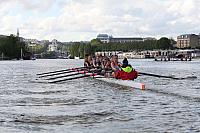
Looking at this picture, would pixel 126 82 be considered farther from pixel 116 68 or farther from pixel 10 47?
pixel 10 47

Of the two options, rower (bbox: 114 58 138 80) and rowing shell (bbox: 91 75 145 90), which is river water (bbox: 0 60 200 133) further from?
rower (bbox: 114 58 138 80)

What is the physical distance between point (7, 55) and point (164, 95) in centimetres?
14713

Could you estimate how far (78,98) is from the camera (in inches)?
790

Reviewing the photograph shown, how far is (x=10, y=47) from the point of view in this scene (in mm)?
159875

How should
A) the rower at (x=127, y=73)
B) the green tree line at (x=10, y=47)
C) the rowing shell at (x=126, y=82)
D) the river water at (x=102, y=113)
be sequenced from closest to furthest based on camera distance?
the river water at (x=102, y=113)
the rowing shell at (x=126, y=82)
the rower at (x=127, y=73)
the green tree line at (x=10, y=47)

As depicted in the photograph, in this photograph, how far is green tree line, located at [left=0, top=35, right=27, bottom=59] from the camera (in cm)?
15925

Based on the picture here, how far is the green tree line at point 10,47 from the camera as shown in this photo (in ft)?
522

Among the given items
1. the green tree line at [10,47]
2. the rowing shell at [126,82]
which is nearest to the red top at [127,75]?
the rowing shell at [126,82]

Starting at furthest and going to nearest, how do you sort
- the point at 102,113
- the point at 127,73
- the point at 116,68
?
the point at 116,68, the point at 127,73, the point at 102,113

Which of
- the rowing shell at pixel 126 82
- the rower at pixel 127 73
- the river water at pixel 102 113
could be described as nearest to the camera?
the river water at pixel 102 113

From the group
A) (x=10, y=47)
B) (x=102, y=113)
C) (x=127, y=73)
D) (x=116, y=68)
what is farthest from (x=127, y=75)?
(x=10, y=47)

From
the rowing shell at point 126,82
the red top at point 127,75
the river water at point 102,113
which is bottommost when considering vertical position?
the river water at point 102,113

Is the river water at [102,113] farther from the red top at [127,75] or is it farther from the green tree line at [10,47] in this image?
the green tree line at [10,47]

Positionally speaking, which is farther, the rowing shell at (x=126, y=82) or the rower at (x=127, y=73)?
the rower at (x=127, y=73)
